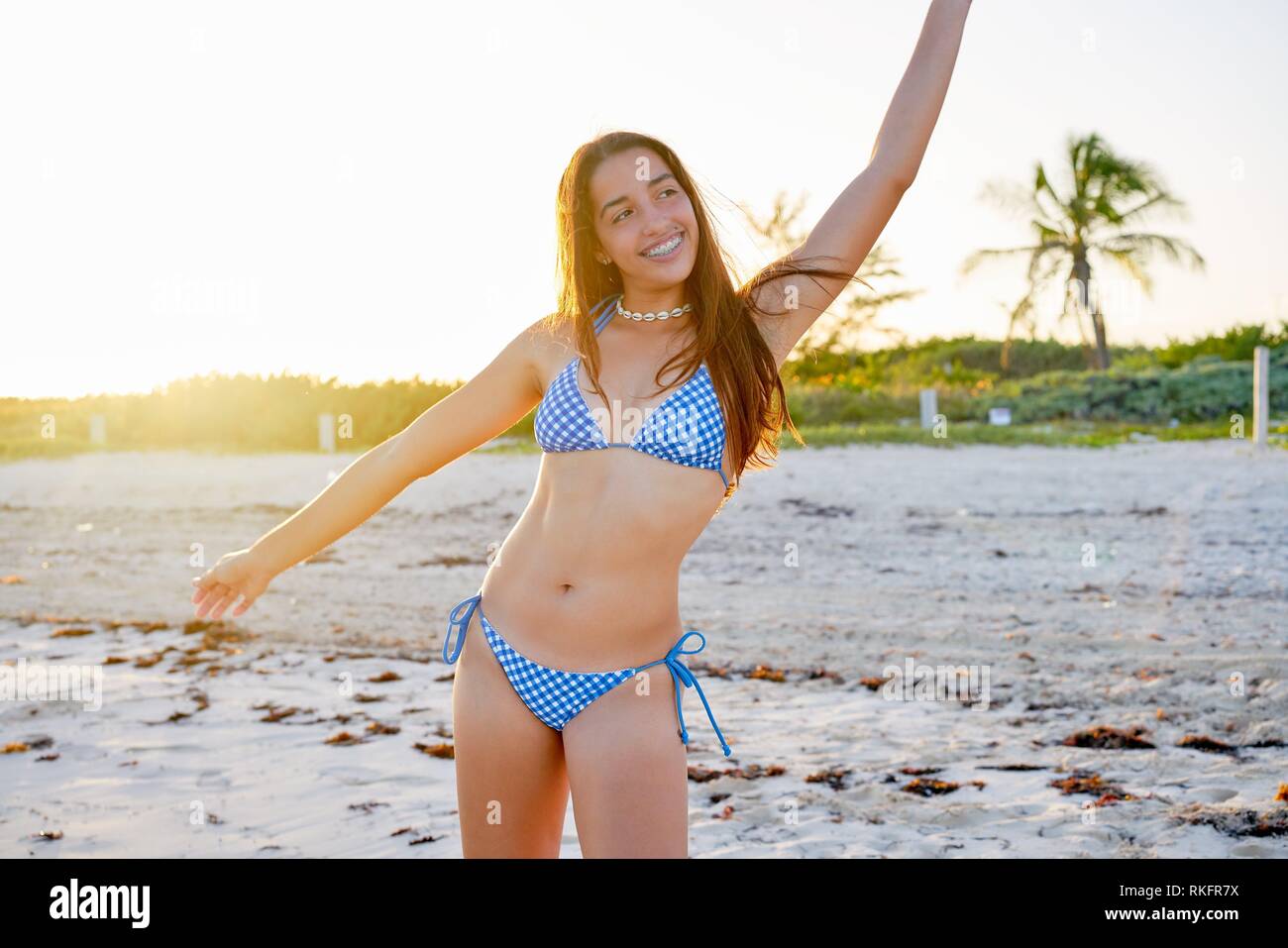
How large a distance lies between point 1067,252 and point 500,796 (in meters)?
33.4

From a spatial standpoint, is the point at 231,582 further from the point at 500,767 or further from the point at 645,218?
the point at 645,218

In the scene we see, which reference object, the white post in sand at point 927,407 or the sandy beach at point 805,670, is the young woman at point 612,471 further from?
A: the white post in sand at point 927,407

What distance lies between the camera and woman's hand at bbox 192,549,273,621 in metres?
3.03

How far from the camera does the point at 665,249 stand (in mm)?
2826

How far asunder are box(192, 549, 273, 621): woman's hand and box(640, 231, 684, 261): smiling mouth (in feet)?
4.12

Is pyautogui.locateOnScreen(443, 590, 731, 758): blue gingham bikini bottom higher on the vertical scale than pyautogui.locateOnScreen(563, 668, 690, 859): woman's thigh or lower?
higher

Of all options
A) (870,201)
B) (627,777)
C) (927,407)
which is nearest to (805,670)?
(870,201)

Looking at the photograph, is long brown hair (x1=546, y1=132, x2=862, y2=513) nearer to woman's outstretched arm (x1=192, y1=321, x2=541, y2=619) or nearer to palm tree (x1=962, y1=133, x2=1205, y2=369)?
woman's outstretched arm (x1=192, y1=321, x2=541, y2=619)

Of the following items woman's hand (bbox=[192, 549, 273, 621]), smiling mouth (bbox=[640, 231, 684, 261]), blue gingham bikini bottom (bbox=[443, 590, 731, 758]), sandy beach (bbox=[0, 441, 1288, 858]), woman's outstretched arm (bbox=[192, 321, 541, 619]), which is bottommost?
sandy beach (bbox=[0, 441, 1288, 858])

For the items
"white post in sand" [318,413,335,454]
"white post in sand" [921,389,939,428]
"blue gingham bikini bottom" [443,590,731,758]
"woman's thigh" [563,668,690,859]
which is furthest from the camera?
"white post in sand" [921,389,939,428]

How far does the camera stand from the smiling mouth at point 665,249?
9.27 feet

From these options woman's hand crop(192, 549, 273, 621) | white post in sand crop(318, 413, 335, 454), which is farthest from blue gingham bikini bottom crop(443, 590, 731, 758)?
white post in sand crop(318, 413, 335, 454)
